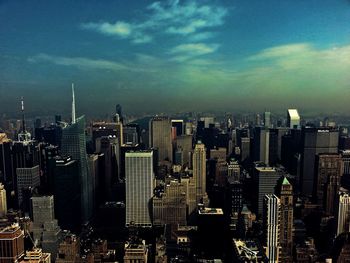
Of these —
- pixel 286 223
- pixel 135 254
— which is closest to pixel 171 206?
pixel 135 254

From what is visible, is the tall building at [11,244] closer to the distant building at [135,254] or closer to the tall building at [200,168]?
the distant building at [135,254]

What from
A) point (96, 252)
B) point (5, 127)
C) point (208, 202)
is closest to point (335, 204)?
point (208, 202)

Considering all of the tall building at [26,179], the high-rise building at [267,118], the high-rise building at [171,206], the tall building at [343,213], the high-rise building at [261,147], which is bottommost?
the high-rise building at [171,206]

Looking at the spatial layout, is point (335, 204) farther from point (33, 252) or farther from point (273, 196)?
point (33, 252)

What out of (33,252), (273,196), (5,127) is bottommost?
(33,252)

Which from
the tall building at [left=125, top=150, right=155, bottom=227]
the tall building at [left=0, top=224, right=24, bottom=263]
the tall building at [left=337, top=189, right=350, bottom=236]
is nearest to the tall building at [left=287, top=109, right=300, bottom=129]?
the tall building at [left=337, top=189, right=350, bottom=236]

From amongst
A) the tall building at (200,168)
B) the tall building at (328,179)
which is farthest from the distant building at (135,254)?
the tall building at (328,179)

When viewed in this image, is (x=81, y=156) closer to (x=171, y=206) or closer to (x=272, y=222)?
(x=171, y=206)

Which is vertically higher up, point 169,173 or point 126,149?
point 126,149
